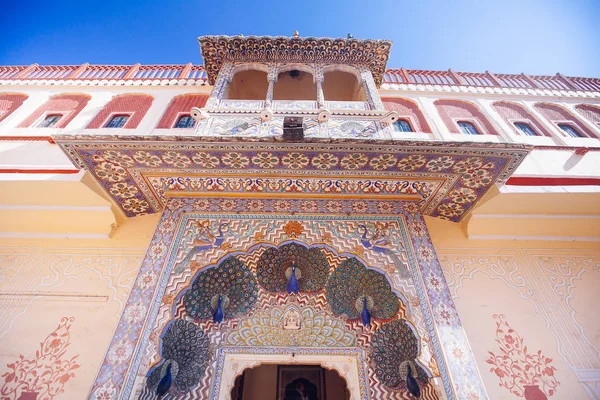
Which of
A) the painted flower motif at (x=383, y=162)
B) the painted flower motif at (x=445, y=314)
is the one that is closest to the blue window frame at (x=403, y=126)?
the painted flower motif at (x=383, y=162)

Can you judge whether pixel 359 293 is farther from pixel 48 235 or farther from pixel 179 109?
pixel 179 109

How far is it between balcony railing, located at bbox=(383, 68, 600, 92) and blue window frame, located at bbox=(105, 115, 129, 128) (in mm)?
5757

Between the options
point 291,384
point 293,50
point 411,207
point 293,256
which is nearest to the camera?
point 293,256

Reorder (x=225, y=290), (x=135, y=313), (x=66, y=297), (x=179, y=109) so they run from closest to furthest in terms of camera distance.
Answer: (x=135, y=313), (x=66, y=297), (x=225, y=290), (x=179, y=109)

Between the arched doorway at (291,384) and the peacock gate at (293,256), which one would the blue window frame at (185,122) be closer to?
the peacock gate at (293,256)

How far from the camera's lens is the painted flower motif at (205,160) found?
364 cm

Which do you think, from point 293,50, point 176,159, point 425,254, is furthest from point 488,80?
point 176,159

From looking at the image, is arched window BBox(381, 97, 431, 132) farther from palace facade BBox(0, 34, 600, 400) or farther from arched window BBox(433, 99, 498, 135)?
palace facade BBox(0, 34, 600, 400)

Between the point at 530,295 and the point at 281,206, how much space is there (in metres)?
3.63

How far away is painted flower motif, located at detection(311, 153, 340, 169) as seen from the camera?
3.66 m

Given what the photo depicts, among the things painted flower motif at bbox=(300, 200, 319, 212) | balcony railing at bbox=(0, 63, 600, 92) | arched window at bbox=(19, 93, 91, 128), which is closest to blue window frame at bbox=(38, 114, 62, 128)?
arched window at bbox=(19, 93, 91, 128)

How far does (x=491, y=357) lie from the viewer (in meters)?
3.40

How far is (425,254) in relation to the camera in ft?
12.2

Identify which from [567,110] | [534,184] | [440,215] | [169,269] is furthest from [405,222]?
[567,110]
